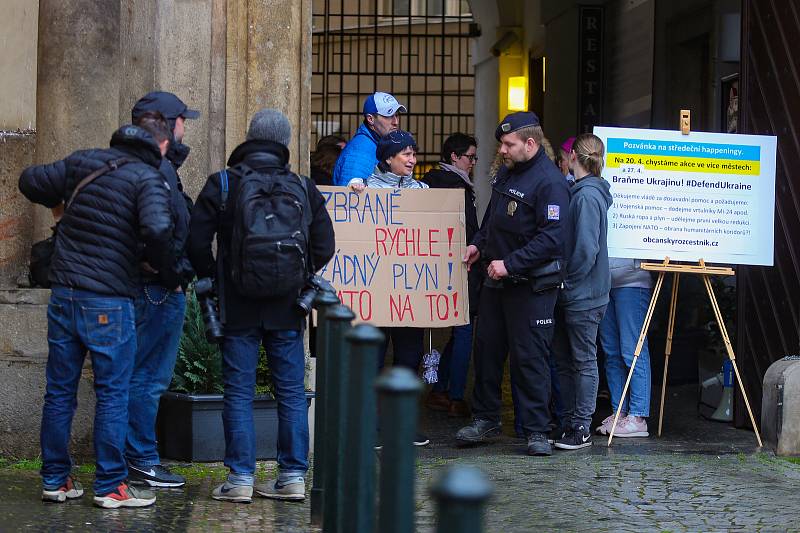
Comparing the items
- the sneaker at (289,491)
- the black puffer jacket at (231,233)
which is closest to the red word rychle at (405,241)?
the black puffer jacket at (231,233)

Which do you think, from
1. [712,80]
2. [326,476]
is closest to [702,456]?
[326,476]

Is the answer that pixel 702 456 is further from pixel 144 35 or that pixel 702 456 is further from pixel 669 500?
pixel 144 35

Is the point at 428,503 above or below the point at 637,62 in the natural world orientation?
below

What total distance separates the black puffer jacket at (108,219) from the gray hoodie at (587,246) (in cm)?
280

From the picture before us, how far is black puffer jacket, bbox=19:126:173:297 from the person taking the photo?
557 cm

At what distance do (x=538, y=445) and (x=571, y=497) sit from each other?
1.17 m

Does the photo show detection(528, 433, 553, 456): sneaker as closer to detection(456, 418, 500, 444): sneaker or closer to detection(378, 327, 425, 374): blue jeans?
detection(456, 418, 500, 444): sneaker

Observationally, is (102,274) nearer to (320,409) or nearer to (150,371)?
(150,371)

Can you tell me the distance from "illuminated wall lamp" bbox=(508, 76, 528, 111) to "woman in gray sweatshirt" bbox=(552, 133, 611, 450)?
32.2 feet

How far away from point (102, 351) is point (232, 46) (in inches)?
97.2

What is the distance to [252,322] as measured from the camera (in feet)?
19.3

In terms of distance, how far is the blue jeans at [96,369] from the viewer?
222 inches

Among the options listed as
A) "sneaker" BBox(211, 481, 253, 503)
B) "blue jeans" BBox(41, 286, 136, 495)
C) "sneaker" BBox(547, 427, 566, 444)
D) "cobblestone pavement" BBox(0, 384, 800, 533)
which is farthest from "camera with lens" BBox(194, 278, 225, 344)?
"sneaker" BBox(547, 427, 566, 444)

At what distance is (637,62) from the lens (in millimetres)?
13719
